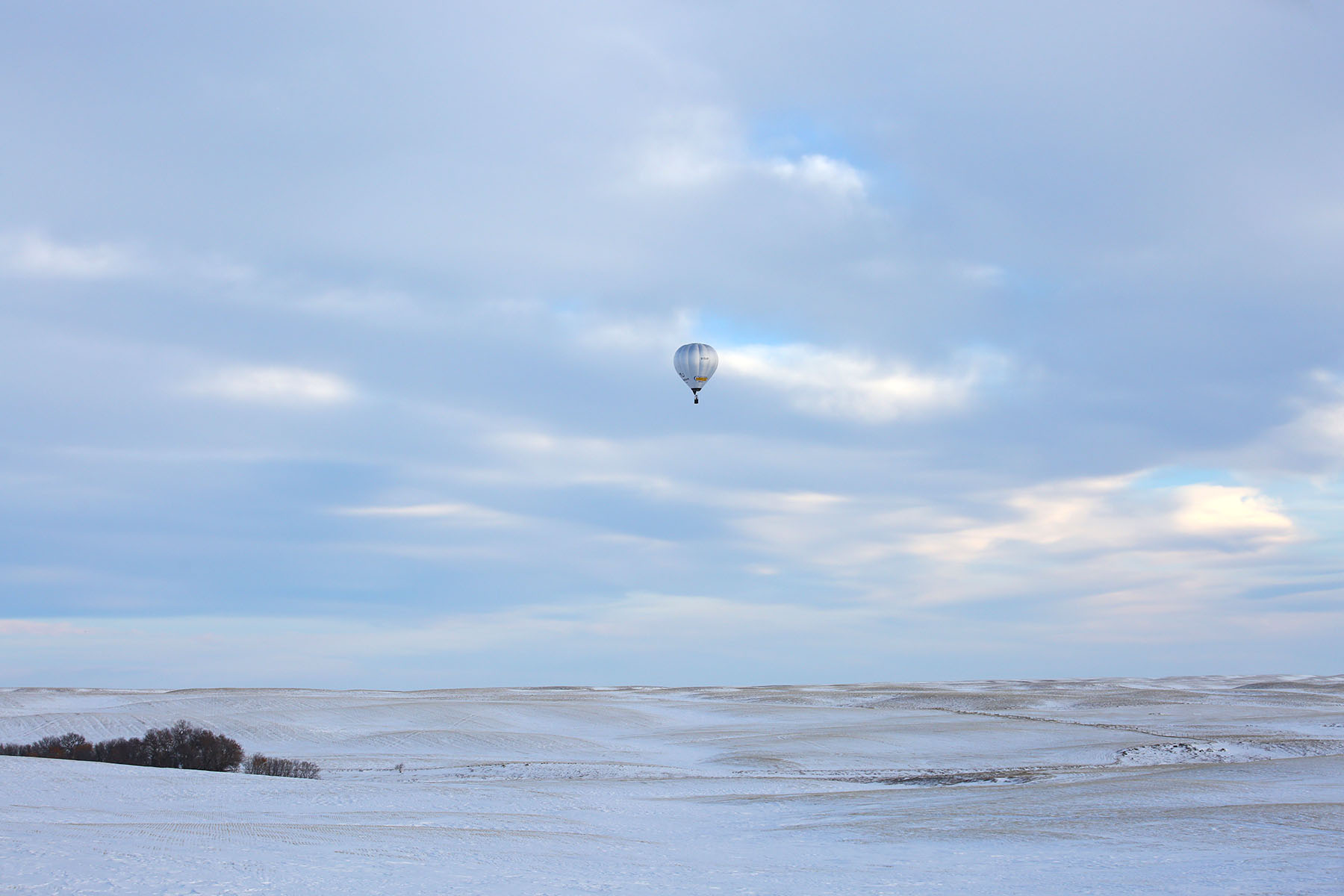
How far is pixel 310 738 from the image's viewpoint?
40000 millimetres

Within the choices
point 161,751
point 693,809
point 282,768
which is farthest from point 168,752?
point 693,809

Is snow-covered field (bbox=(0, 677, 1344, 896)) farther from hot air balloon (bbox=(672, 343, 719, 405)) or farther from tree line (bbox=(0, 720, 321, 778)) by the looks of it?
hot air balloon (bbox=(672, 343, 719, 405))

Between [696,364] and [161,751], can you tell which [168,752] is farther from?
[696,364]

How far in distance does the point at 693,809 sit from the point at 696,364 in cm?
2750

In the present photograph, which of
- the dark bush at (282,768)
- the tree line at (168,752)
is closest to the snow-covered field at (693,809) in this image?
the dark bush at (282,768)


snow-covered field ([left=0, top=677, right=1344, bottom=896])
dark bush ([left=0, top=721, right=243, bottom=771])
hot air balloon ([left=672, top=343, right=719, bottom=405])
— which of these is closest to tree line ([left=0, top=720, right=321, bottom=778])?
dark bush ([left=0, top=721, right=243, bottom=771])

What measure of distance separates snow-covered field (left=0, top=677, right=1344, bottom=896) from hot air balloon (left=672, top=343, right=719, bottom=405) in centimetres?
1520

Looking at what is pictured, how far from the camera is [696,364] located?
47.7 meters

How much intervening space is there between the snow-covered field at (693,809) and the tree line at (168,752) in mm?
3200

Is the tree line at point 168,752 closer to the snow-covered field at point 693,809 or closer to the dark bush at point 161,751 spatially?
the dark bush at point 161,751

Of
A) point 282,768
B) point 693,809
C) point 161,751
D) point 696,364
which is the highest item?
point 696,364

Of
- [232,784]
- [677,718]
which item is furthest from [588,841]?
[677,718]

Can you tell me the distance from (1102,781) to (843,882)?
12719 millimetres

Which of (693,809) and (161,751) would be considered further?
(161,751)
